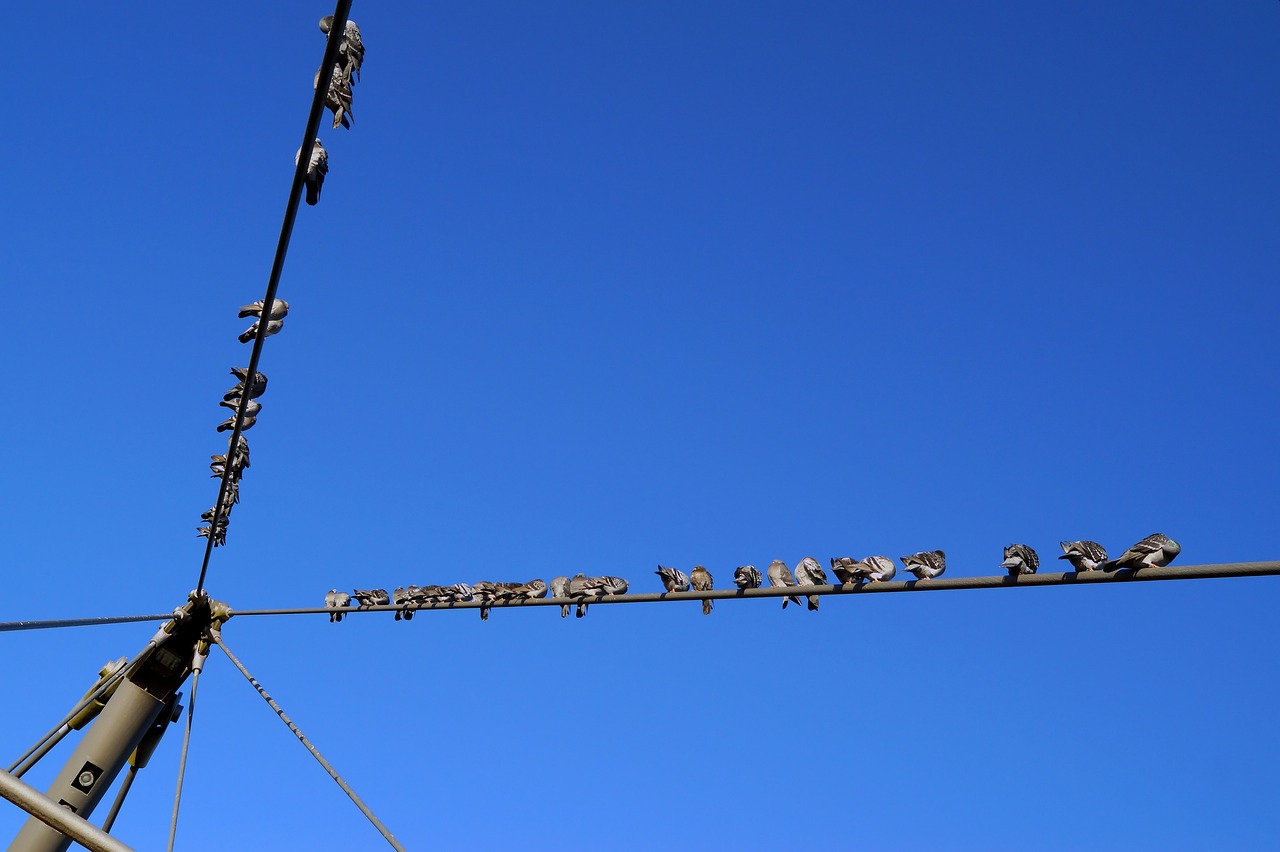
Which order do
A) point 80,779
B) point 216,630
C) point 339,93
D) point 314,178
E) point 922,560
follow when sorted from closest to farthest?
point 339,93
point 314,178
point 922,560
point 80,779
point 216,630

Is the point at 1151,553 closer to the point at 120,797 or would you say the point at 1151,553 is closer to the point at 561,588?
the point at 561,588

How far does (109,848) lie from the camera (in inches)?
176

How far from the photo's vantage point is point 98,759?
15.8 metres

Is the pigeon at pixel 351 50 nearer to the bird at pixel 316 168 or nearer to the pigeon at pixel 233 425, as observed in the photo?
the bird at pixel 316 168

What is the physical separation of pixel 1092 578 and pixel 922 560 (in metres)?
1.78

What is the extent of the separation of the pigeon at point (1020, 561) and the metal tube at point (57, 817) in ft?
24.5

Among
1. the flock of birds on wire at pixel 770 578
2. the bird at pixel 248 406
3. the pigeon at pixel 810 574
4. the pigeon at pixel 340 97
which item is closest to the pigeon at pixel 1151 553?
the flock of birds on wire at pixel 770 578

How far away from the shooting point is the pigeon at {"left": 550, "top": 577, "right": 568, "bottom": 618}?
49.0 ft

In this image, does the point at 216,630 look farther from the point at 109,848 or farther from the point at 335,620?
the point at 109,848

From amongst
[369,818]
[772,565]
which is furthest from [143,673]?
[772,565]

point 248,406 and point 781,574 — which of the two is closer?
point 781,574

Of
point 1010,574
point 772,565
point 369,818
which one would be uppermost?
point 772,565

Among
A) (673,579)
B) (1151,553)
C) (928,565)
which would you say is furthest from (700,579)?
(1151,553)

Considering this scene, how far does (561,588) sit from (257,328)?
5.30m
